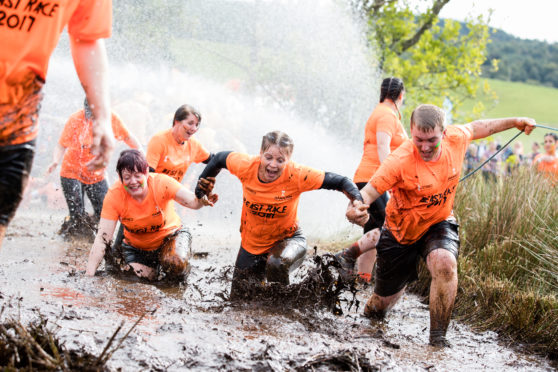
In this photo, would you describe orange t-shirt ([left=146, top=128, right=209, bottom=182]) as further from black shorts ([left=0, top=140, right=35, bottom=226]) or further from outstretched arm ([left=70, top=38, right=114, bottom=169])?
black shorts ([left=0, top=140, right=35, bottom=226])

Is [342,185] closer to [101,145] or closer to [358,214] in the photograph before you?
[358,214]

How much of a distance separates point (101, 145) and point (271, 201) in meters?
2.67

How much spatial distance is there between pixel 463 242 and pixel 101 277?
13.0 ft

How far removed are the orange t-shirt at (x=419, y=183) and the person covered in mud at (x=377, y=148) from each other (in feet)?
4.15

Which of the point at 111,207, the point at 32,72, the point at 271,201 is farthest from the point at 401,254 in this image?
the point at 32,72

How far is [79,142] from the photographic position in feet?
22.8

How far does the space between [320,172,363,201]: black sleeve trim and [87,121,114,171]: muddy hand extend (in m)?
2.49

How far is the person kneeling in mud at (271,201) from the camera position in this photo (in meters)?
4.88

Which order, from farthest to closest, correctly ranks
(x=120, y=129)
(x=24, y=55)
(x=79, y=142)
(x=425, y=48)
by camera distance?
(x=425, y=48), (x=79, y=142), (x=120, y=129), (x=24, y=55)

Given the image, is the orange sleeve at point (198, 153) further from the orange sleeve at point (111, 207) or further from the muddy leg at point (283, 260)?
the muddy leg at point (283, 260)

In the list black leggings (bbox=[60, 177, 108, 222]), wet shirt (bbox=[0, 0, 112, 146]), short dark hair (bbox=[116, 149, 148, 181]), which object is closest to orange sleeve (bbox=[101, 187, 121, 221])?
short dark hair (bbox=[116, 149, 148, 181])

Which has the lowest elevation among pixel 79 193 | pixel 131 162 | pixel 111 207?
pixel 79 193

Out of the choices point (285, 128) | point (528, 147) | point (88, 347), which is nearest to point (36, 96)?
point (88, 347)

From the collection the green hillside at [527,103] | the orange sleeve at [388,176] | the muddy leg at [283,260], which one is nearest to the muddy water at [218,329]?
the muddy leg at [283,260]
